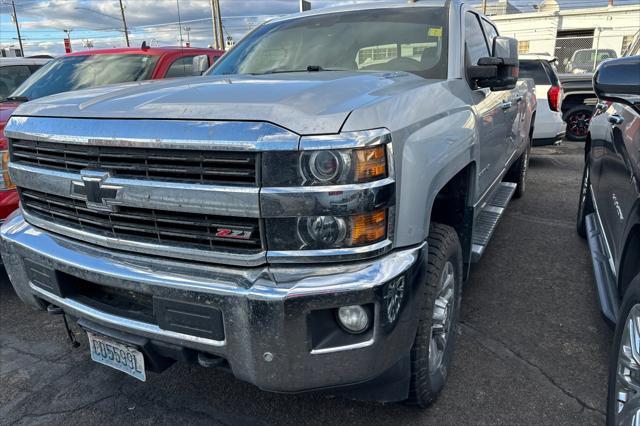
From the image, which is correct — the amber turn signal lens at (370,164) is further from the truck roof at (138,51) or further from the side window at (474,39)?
the truck roof at (138,51)

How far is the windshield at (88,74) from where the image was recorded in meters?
5.59

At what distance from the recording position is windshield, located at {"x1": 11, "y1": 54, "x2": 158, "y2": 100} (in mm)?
5594

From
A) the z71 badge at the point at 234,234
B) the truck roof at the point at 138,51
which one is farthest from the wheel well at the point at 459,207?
the truck roof at the point at 138,51

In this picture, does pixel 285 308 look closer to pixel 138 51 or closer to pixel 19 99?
pixel 19 99

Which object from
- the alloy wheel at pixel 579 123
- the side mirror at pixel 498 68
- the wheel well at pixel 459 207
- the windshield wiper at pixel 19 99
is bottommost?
the alloy wheel at pixel 579 123

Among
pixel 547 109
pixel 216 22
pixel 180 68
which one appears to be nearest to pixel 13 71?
pixel 180 68

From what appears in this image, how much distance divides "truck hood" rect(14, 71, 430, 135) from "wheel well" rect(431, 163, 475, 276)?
0.63 meters

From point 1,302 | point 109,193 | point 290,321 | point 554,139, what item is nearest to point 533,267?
point 290,321

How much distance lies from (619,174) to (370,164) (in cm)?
182

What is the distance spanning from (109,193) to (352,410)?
1550 millimetres

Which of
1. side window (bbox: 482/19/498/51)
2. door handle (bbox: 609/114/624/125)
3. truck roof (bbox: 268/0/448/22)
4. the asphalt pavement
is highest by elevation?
truck roof (bbox: 268/0/448/22)

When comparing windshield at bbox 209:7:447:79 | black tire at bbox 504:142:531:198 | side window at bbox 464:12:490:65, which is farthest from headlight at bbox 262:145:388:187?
black tire at bbox 504:142:531:198

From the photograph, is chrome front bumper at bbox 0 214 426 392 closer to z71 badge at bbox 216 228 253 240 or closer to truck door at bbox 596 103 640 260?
z71 badge at bbox 216 228 253 240

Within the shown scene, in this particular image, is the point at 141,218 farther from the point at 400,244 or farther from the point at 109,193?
the point at 400,244
